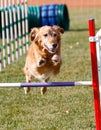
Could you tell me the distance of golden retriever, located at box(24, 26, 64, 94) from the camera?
17.4ft

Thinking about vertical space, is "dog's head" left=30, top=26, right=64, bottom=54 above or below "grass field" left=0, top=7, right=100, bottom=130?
above

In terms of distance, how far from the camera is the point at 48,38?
5.33 metres

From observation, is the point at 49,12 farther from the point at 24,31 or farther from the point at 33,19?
the point at 24,31

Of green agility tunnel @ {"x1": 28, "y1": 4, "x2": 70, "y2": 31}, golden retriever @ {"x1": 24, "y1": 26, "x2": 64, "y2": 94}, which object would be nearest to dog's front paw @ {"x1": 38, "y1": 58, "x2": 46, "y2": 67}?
golden retriever @ {"x1": 24, "y1": 26, "x2": 64, "y2": 94}

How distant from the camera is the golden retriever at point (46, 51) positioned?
17.4ft

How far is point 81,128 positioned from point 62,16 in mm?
9777

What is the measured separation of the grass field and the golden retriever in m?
0.56

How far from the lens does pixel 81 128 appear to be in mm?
5480

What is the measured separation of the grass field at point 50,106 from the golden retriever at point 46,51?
1.83 feet

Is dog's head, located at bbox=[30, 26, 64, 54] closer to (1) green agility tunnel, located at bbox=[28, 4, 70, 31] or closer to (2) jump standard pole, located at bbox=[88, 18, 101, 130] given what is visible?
(2) jump standard pole, located at bbox=[88, 18, 101, 130]

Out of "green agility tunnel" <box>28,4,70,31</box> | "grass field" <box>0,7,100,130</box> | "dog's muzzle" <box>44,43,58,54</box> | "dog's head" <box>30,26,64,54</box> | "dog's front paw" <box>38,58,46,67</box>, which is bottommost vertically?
"grass field" <box>0,7,100,130</box>

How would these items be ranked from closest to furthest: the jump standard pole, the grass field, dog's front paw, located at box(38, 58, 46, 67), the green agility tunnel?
the jump standard pole < dog's front paw, located at box(38, 58, 46, 67) < the grass field < the green agility tunnel

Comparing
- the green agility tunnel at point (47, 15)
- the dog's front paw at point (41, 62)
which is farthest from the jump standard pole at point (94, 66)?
the green agility tunnel at point (47, 15)

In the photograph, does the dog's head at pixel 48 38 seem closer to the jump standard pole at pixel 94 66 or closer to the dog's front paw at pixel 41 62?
the dog's front paw at pixel 41 62
